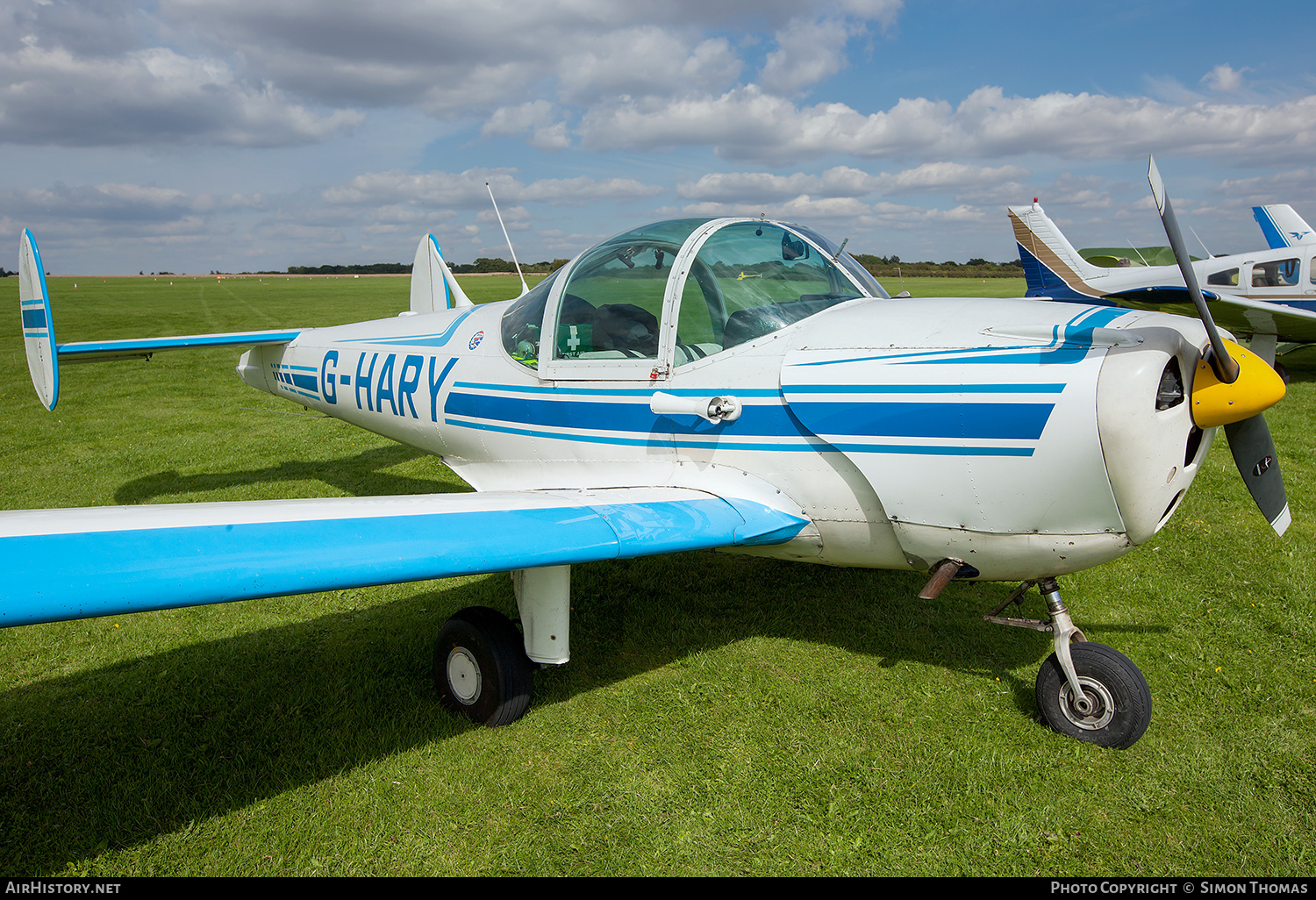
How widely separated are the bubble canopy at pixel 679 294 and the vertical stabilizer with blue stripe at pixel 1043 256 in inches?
535

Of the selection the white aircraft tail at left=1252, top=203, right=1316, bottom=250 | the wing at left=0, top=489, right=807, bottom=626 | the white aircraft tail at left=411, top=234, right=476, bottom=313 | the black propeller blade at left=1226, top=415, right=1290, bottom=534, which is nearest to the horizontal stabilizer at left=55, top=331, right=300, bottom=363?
the white aircraft tail at left=411, top=234, right=476, bottom=313

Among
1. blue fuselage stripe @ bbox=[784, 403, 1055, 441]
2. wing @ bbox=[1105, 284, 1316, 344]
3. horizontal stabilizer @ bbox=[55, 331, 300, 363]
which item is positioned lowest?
wing @ bbox=[1105, 284, 1316, 344]

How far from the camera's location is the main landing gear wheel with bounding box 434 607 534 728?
333 centimetres

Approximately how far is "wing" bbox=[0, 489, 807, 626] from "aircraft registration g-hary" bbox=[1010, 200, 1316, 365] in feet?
34.5

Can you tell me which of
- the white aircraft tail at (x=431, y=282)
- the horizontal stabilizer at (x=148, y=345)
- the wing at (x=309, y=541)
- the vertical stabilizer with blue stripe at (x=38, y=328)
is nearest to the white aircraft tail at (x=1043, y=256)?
the white aircraft tail at (x=431, y=282)

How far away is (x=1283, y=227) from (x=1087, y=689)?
15.9 meters

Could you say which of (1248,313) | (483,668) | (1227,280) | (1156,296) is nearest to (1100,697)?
(483,668)

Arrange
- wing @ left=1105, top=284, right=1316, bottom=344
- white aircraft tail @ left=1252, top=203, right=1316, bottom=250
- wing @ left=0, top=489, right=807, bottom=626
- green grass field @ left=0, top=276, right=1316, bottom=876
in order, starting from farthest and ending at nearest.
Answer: white aircraft tail @ left=1252, top=203, right=1316, bottom=250
wing @ left=1105, top=284, right=1316, bottom=344
green grass field @ left=0, top=276, right=1316, bottom=876
wing @ left=0, top=489, right=807, bottom=626

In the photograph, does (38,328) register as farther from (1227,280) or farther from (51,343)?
(1227,280)

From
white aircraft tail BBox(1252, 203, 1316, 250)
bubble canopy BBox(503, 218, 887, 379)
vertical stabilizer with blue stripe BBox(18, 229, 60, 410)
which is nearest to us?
bubble canopy BBox(503, 218, 887, 379)

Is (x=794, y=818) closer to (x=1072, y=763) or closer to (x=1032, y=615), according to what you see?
(x=1072, y=763)

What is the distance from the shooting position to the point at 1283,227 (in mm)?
14234

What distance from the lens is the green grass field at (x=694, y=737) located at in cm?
262

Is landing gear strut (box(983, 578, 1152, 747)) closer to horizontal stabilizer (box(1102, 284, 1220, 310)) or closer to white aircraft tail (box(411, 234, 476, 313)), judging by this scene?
white aircraft tail (box(411, 234, 476, 313))
